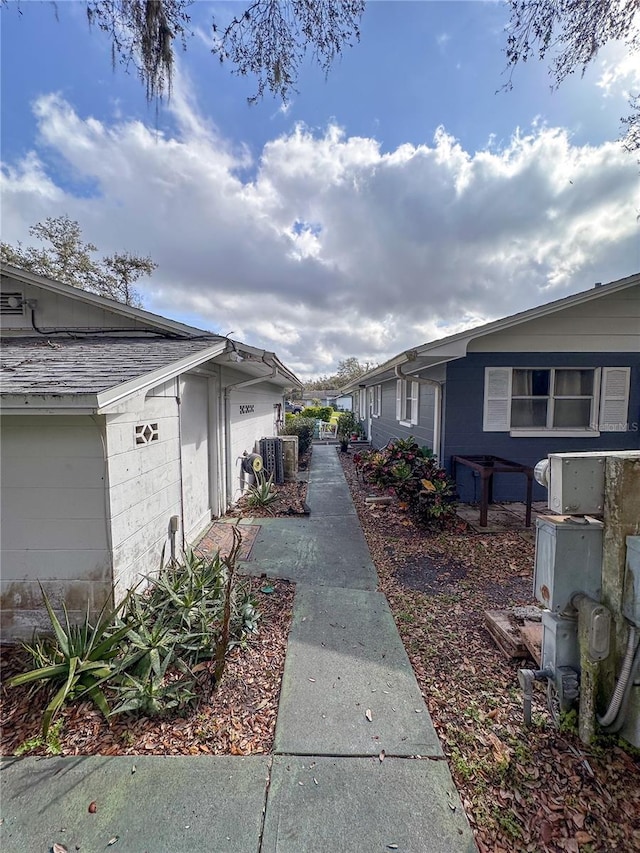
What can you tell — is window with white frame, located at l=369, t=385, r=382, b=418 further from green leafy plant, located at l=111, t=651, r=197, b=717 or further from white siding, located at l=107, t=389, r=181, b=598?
green leafy plant, located at l=111, t=651, r=197, b=717

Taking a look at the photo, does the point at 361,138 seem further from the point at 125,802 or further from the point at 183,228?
the point at 125,802

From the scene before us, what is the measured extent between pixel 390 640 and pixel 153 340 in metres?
4.72

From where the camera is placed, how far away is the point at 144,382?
2.92 metres

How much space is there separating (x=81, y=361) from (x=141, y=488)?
1.47m

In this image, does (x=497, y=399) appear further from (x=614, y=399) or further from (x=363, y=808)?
(x=363, y=808)

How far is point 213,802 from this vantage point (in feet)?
5.69

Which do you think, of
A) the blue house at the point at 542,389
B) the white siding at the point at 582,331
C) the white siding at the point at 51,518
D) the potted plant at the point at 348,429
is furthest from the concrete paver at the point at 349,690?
the potted plant at the point at 348,429

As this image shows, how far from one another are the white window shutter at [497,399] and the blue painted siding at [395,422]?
1.09 m

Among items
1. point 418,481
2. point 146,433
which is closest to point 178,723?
point 146,433

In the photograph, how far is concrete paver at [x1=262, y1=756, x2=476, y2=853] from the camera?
61.0 inches

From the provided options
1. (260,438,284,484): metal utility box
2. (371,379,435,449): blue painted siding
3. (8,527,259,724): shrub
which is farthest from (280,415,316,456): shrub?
(8,527,259,724): shrub

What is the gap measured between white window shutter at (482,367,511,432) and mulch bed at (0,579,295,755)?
5866 mm

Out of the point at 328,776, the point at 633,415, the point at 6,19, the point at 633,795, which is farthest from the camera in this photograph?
the point at 633,415

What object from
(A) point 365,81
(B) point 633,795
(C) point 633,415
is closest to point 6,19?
(A) point 365,81
